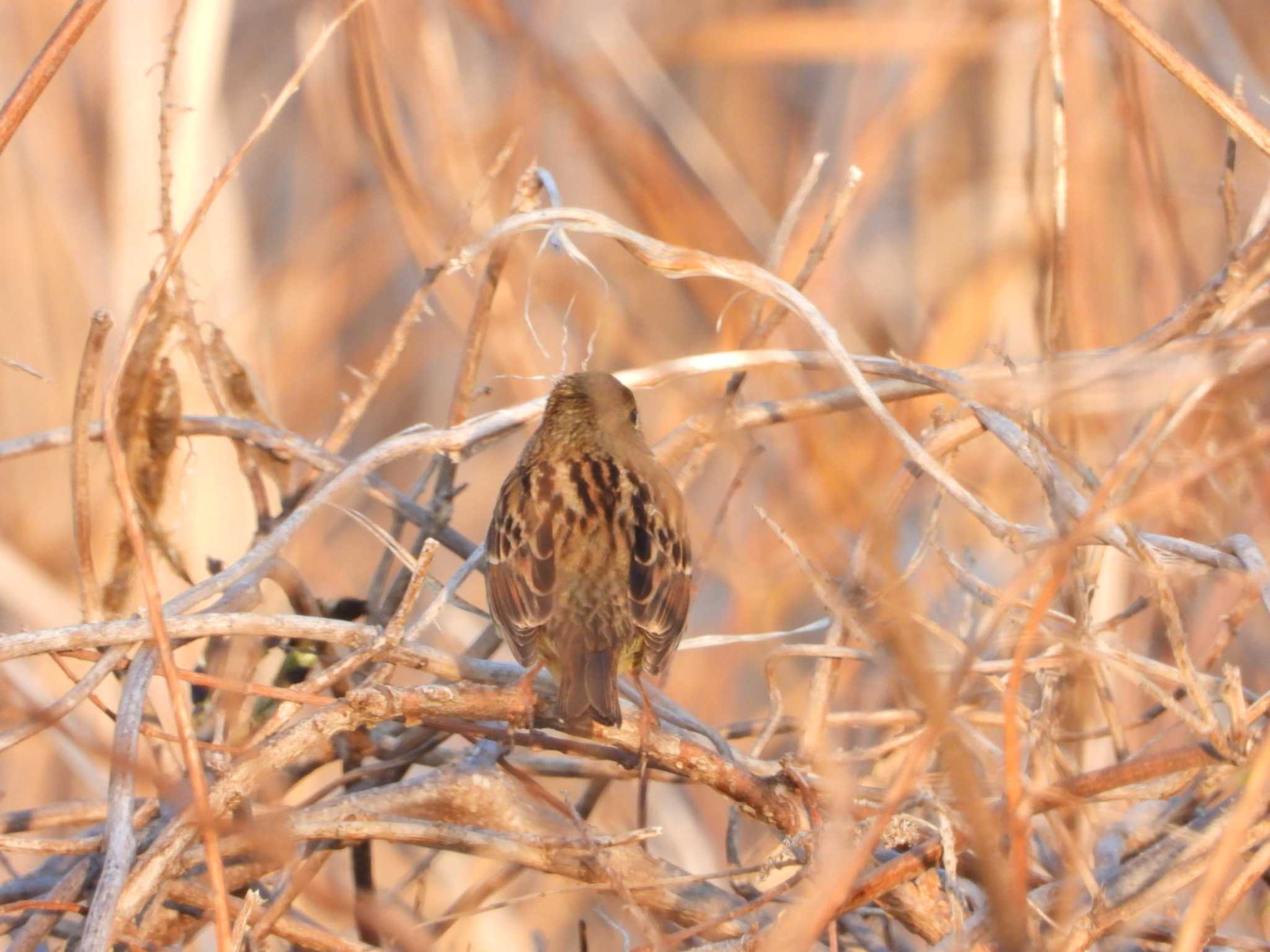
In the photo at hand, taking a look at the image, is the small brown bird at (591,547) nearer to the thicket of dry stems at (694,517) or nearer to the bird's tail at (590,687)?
the bird's tail at (590,687)

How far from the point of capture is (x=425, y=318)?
5.07 m

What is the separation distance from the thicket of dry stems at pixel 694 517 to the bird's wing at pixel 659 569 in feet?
0.44

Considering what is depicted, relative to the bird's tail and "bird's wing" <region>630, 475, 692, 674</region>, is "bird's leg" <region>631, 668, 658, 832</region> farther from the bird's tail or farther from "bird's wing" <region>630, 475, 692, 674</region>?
"bird's wing" <region>630, 475, 692, 674</region>

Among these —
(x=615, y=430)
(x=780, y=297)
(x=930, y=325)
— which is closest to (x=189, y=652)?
(x=615, y=430)

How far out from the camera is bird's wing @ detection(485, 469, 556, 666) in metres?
2.63

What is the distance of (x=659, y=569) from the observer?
2.81m

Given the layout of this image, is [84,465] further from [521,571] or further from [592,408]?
[592,408]

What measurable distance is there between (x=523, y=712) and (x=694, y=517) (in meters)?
2.11

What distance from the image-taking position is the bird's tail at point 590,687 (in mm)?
2252

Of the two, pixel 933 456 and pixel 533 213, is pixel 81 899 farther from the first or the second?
pixel 933 456

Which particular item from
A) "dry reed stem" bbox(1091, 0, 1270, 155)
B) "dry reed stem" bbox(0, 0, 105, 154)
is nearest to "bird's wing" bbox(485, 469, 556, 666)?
"dry reed stem" bbox(0, 0, 105, 154)

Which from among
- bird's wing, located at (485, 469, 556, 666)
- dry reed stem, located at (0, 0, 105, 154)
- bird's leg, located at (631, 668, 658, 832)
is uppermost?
dry reed stem, located at (0, 0, 105, 154)

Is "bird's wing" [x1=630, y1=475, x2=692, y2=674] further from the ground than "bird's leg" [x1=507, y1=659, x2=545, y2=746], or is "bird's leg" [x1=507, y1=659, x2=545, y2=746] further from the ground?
"bird's wing" [x1=630, y1=475, x2=692, y2=674]

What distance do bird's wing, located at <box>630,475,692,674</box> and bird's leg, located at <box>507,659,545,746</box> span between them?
46cm
